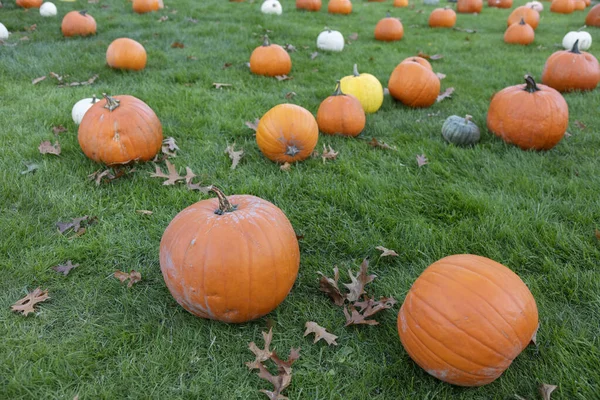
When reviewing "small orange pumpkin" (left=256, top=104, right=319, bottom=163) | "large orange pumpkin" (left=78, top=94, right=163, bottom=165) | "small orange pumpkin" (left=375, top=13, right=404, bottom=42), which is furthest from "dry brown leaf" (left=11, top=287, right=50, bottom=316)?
"small orange pumpkin" (left=375, top=13, right=404, bottom=42)

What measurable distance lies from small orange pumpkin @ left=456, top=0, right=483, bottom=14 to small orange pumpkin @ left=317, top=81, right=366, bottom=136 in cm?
941

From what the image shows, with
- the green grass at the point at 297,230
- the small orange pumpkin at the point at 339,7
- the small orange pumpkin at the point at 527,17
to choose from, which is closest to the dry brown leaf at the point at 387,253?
the green grass at the point at 297,230

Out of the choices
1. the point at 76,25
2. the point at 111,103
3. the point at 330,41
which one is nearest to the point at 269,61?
the point at 330,41

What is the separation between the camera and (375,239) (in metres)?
3.24

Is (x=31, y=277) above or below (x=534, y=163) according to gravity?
below

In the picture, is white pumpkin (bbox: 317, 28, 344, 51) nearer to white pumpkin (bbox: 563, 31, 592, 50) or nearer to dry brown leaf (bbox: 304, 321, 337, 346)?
white pumpkin (bbox: 563, 31, 592, 50)

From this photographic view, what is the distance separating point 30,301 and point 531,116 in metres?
4.54

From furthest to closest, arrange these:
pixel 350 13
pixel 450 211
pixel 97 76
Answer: pixel 350 13
pixel 97 76
pixel 450 211

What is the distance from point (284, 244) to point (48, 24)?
8.94 m

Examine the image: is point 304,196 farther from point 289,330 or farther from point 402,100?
point 402,100

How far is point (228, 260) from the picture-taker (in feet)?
7.77

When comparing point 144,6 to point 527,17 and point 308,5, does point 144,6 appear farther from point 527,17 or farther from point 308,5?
point 527,17

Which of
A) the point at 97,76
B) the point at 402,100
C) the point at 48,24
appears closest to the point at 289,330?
the point at 402,100

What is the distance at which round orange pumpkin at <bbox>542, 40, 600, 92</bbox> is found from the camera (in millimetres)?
5918
